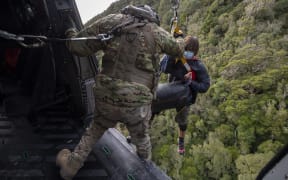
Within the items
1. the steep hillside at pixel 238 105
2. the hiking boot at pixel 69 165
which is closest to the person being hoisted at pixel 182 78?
the hiking boot at pixel 69 165

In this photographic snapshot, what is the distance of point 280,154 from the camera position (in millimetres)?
1386

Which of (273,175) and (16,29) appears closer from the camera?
(273,175)

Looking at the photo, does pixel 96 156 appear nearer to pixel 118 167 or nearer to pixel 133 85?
pixel 118 167

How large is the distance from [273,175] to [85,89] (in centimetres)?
271

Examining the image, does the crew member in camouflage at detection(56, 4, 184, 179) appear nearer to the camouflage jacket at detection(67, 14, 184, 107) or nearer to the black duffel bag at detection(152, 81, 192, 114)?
the camouflage jacket at detection(67, 14, 184, 107)

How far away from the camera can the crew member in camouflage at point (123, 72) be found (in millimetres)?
2994

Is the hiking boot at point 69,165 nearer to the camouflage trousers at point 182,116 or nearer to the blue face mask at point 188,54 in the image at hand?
the blue face mask at point 188,54

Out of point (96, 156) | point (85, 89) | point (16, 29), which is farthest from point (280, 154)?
point (16, 29)

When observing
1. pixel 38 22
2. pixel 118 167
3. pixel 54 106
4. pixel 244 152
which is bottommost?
pixel 244 152

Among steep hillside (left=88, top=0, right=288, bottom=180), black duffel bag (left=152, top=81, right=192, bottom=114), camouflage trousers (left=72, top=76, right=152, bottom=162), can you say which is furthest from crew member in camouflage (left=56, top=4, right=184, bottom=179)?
steep hillside (left=88, top=0, right=288, bottom=180)

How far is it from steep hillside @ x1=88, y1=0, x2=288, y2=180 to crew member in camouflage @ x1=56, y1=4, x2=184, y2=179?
22.7 m

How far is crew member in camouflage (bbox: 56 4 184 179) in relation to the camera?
299 centimetres

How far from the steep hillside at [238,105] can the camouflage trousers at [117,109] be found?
22.6 metres

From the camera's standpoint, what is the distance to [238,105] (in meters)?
32.2
